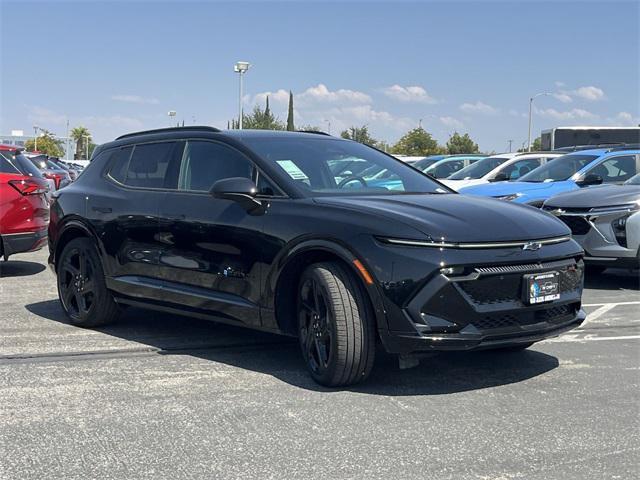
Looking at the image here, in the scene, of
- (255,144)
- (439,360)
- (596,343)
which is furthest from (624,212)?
(255,144)

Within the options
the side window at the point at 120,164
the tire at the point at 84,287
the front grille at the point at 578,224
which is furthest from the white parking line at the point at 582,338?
the side window at the point at 120,164

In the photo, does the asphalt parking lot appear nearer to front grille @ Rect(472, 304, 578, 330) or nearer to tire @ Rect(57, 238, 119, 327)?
tire @ Rect(57, 238, 119, 327)

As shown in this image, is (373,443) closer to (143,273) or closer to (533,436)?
(533,436)

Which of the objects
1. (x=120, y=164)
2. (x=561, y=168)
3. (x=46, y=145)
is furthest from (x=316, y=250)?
(x=46, y=145)

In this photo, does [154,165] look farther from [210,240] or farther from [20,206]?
[20,206]

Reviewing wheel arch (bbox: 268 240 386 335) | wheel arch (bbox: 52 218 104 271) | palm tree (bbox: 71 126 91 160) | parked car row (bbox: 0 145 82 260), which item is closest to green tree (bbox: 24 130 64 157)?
palm tree (bbox: 71 126 91 160)

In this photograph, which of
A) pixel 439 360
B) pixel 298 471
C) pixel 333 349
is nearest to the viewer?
pixel 298 471

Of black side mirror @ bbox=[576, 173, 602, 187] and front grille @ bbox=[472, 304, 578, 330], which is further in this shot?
black side mirror @ bbox=[576, 173, 602, 187]

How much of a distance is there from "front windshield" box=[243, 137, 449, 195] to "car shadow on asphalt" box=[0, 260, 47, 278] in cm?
540

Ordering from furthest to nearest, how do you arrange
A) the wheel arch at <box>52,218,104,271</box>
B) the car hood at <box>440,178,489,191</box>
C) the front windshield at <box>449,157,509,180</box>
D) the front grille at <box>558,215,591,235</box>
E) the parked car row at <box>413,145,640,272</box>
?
the front windshield at <box>449,157,509,180</box>
the car hood at <box>440,178,489,191</box>
the front grille at <box>558,215,591,235</box>
the parked car row at <box>413,145,640,272</box>
the wheel arch at <box>52,218,104,271</box>

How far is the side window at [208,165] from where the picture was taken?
5.28 meters

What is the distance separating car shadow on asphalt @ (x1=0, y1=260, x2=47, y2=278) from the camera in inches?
374

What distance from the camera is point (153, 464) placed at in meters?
3.37

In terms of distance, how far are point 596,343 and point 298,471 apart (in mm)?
3350
